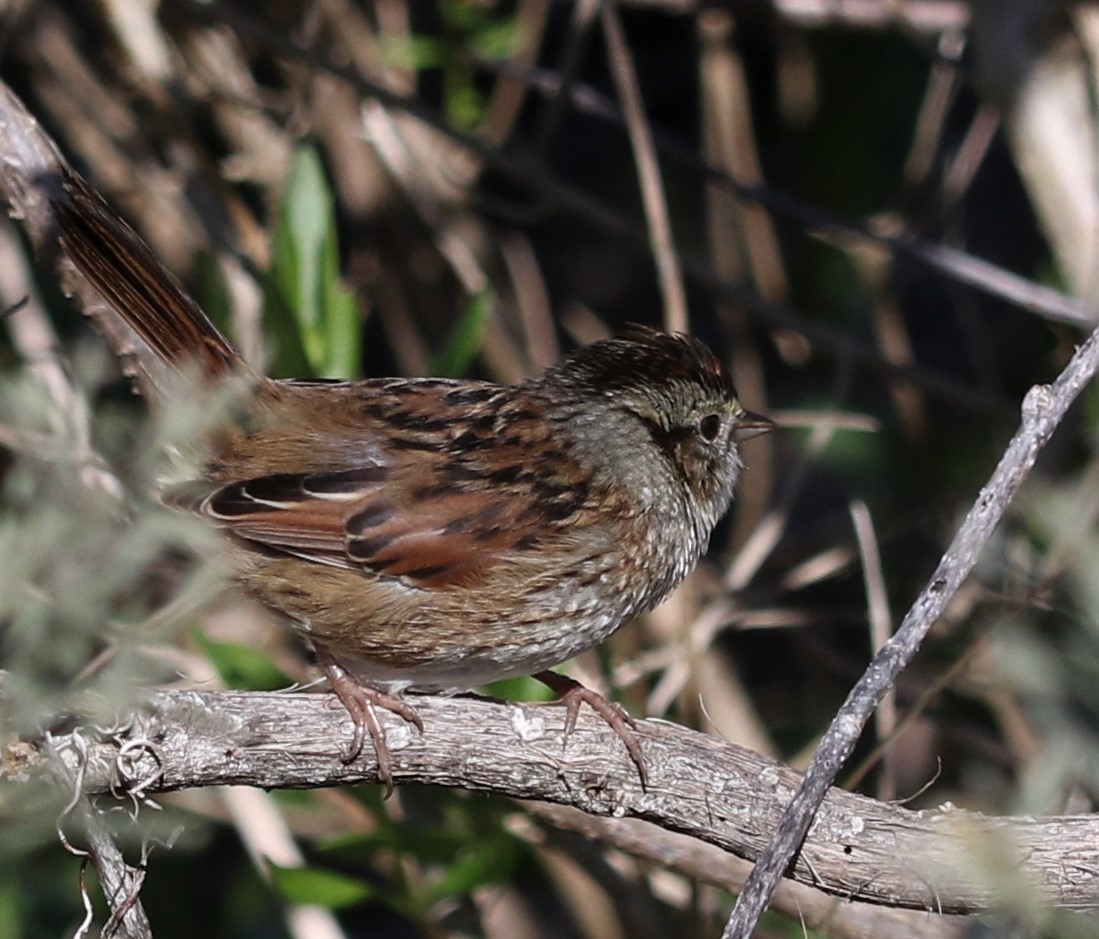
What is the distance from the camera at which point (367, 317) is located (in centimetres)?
559

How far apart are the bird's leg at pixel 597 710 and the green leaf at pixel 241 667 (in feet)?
1.97

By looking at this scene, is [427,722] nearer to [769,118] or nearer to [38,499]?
[38,499]

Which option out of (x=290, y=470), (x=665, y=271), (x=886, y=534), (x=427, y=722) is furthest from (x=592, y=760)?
(x=886, y=534)

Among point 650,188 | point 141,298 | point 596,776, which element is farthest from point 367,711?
point 650,188

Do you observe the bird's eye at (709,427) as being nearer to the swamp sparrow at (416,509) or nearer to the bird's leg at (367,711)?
the swamp sparrow at (416,509)

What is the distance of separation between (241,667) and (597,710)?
0.97m

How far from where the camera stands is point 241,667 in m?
Result: 3.50

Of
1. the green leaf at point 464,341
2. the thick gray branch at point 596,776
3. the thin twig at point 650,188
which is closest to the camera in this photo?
the thick gray branch at point 596,776

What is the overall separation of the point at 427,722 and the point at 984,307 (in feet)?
13.2

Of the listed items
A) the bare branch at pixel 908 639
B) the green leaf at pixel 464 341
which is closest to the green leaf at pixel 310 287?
the green leaf at pixel 464 341

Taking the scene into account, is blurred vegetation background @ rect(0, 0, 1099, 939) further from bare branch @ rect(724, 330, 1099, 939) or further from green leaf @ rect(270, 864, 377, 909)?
bare branch @ rect(724, 330, 1099, 939)

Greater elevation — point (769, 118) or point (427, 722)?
point (769, 118)

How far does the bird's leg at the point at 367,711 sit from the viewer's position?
8.33 ft

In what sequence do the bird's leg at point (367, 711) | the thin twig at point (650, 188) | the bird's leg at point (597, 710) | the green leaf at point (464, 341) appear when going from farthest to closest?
the thin twig at point (650, 188) → the green leaf at point (464, 341) → the bird's leg at point (597, 710) → the bird's leg at point (367, 711)
